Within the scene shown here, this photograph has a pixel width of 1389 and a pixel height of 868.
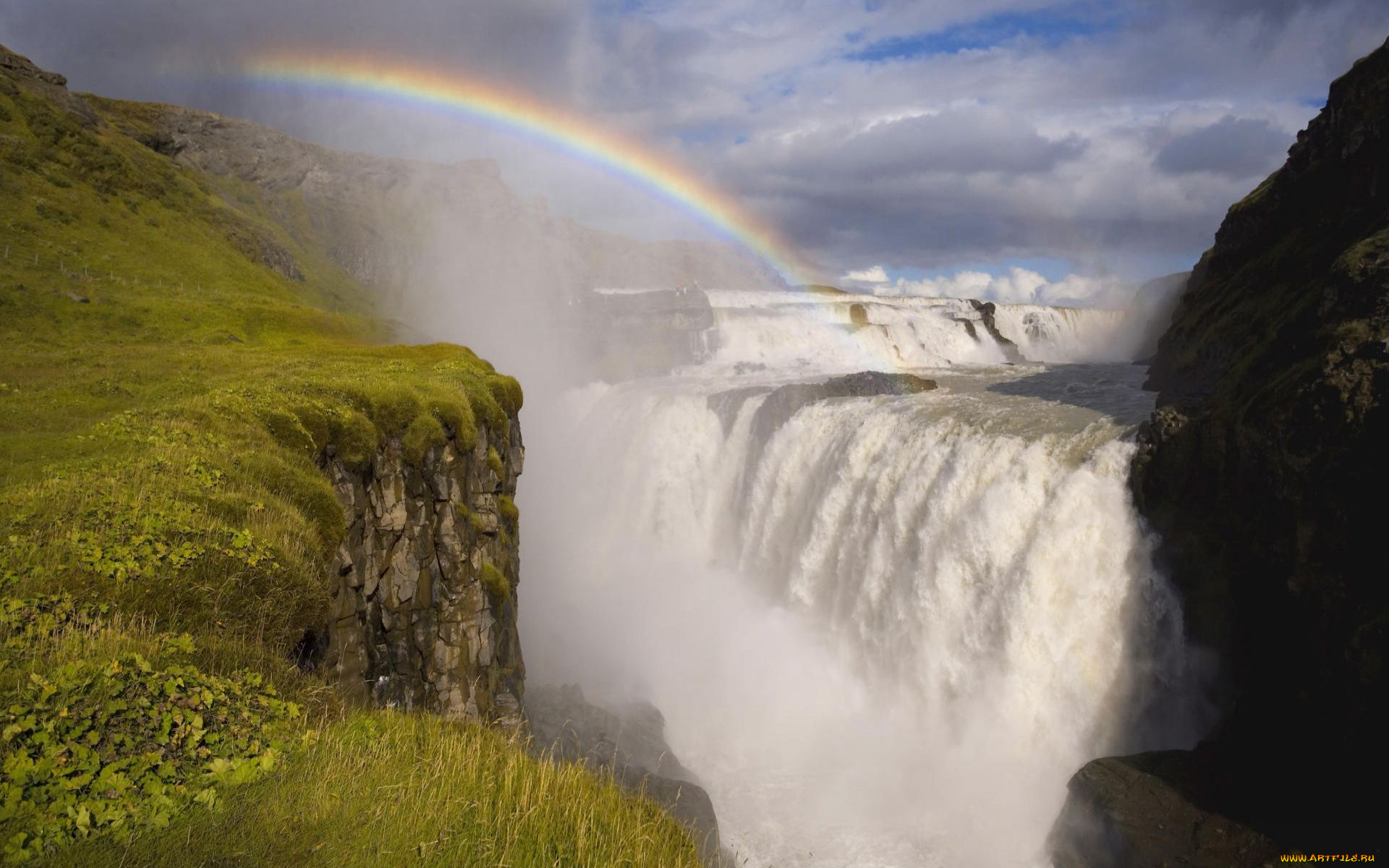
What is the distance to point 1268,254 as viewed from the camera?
3328 centimetres

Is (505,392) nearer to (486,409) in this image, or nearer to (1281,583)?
(486,409)

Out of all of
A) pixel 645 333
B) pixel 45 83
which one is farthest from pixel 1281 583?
pixel 45 83

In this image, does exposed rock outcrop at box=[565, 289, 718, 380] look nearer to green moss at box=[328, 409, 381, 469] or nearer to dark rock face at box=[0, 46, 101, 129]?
dark rock face at box=[0, 46, 101, 129]

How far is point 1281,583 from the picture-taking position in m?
19.2

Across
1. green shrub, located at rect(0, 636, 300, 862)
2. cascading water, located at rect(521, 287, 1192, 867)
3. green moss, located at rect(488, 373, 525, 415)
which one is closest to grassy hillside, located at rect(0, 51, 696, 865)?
green shrub, located at rect(0, 636, 300, 862)

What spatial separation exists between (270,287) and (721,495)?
55.4 meters

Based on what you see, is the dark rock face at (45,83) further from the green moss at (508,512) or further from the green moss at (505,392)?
the green moss at (508,512)

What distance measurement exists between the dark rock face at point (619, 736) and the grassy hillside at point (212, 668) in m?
10.7

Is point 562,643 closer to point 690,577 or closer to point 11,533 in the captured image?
point 690,577

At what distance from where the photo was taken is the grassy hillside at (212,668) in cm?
499

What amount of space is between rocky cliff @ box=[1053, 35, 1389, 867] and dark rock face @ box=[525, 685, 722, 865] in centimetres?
1034

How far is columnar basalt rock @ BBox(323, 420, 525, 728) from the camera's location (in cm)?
1609

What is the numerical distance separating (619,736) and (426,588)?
390 inches

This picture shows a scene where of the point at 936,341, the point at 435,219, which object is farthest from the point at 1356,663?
the point at 435,219
